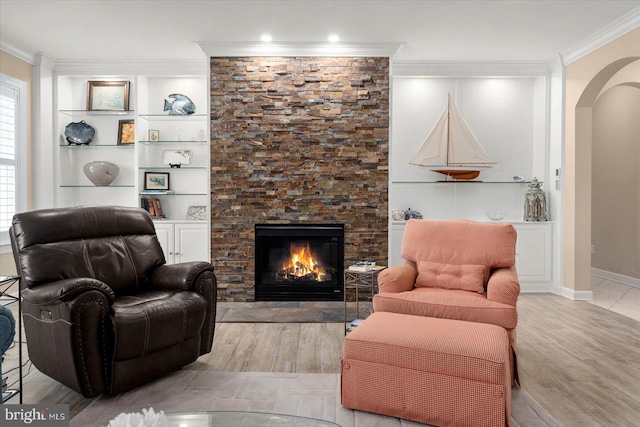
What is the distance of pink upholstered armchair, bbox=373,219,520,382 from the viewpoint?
112 inches

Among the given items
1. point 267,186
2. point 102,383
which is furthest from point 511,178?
point 102,383

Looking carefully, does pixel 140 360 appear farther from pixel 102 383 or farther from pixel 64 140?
pixel 64 140

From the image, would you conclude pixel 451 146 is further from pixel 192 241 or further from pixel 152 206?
pixel 152 206

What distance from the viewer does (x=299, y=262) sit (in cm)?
531

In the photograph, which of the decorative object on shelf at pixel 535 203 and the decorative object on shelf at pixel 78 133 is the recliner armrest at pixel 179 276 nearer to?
the decorative object on shelf at pixel 78 133

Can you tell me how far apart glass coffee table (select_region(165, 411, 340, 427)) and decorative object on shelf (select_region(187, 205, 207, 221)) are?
417cm

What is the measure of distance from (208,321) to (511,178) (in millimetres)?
4127

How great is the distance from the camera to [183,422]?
1594 mm

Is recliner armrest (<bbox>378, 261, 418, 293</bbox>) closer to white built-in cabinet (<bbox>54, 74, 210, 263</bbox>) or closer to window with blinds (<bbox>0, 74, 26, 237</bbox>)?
white built-in cabinet (<bbox>54, 74, 210, 263</bbox>)

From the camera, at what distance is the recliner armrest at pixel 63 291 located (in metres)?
2.51

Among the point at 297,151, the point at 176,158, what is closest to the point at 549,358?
the point at 297,151

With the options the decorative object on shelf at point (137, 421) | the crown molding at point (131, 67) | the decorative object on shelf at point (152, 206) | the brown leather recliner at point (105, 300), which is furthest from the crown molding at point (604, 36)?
the decorative object on shelf at point (152, 206)

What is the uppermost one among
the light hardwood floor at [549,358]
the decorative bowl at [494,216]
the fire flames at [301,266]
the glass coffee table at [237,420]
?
the decorative bowl at [494,216]

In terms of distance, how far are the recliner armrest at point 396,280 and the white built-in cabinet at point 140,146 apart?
298 centimetres
